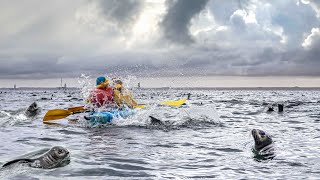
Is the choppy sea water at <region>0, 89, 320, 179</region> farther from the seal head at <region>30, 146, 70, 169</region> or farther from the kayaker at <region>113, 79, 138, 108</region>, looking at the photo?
the kayaker at <region>113, 79, 138, 108</region>

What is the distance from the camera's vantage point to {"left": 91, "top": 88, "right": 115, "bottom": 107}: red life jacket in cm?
2034

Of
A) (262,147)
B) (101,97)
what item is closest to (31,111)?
(101,97)

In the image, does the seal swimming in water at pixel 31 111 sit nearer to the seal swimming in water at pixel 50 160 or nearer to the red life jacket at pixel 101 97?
the red life jacket at pixel 101 97

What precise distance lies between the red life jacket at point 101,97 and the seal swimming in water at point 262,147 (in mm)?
9964

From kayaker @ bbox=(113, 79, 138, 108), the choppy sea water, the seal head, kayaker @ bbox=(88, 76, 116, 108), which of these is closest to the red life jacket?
kayaker @ bbox=(88, 76, 116, 108)

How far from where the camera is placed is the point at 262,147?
1183 cm

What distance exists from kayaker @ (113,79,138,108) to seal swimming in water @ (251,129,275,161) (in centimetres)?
1012

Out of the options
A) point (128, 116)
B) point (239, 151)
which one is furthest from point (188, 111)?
point (239, 151)

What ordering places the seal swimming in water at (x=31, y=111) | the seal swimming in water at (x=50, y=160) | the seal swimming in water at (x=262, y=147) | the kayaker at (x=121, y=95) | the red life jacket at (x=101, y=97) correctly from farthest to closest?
1. the seal swimming in water at (x=31, y=111)
2. the kayaker at (x=121, y=95)
3. the red life jacket at (x=101, y=97)
4. the seal swimming in water at (x=262, y=147)
5. the seal swimming in water at (x=50, y=160)

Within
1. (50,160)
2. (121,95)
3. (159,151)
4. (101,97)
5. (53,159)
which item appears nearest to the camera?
(50,160)

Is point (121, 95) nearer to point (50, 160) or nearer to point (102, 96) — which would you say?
point (102, 96)

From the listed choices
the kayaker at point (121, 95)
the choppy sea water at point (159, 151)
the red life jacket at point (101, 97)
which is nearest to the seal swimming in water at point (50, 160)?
the choppy sea water at point (159, 151)

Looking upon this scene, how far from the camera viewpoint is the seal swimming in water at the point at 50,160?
29.0 ft

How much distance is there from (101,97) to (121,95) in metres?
1.24
